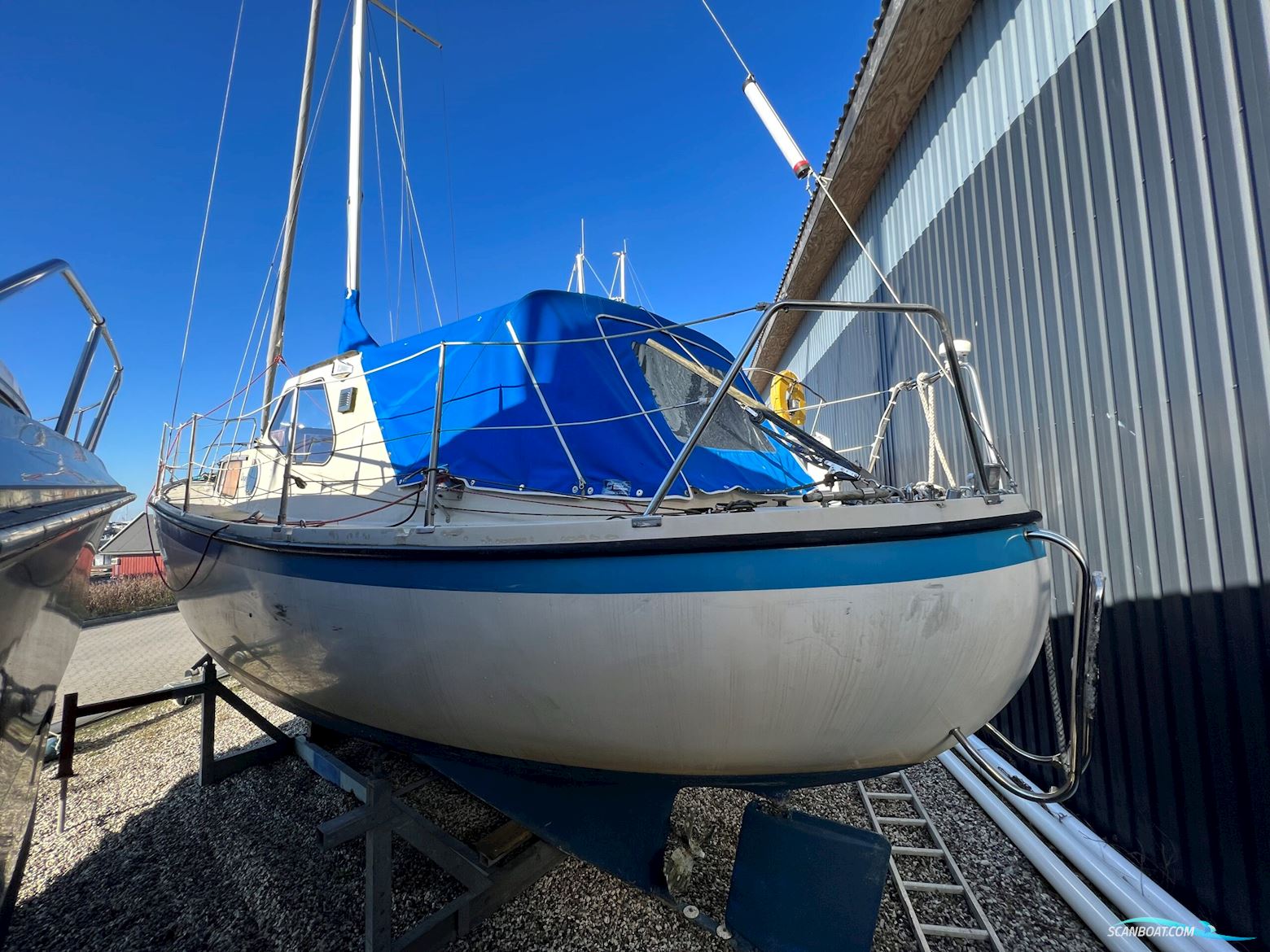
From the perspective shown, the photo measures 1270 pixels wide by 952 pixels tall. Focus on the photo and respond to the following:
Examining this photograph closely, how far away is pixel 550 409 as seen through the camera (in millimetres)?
2666

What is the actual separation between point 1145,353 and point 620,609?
2.91 metres

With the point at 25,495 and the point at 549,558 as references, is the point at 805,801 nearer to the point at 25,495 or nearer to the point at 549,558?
the point at 549,558

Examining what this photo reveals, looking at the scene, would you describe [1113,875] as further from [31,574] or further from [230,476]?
[230,476]

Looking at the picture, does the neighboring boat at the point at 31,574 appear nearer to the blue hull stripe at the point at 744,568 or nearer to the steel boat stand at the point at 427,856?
the steel boat stand at the point at 427,856

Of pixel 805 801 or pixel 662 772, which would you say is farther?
pixel 805 801

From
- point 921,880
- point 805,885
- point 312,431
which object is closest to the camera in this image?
point 805,885

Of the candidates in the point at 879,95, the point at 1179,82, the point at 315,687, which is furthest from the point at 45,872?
the point at 879,95

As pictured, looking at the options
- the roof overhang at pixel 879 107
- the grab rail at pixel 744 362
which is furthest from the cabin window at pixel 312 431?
the roof overhang at pixel 879 107

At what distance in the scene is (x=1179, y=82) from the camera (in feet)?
8.28

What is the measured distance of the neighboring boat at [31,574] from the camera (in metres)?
1.64

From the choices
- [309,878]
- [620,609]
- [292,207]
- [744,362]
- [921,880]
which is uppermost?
[292,207]

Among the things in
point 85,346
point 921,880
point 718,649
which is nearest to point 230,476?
point 85,346

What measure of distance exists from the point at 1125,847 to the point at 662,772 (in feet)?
8.91

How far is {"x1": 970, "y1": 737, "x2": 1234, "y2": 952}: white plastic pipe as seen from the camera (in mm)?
2113
